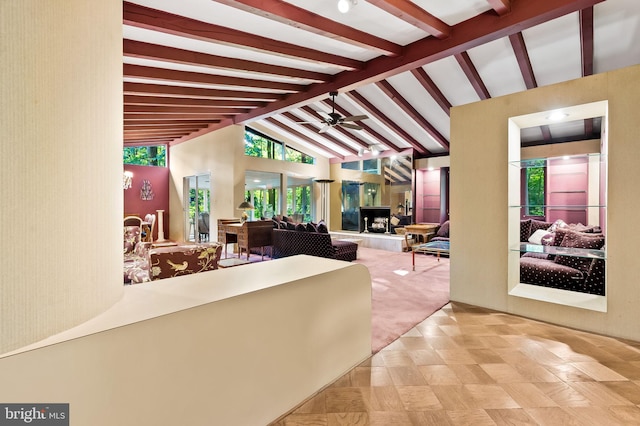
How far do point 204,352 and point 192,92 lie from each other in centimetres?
534

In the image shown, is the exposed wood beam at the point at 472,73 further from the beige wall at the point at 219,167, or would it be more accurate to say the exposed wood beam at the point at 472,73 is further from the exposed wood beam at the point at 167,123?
the exposed wood beam at the point at 167,123

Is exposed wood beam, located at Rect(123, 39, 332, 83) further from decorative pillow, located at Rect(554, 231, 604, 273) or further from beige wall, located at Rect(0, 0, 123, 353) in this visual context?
decorative pillow, located at Rect(554, 231, 604, 273)

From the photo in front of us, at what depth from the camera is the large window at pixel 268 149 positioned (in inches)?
356

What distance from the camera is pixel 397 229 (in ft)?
29.6

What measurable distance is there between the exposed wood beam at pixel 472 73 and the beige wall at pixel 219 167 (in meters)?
5.50

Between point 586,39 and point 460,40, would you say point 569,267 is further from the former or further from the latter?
point 586,39

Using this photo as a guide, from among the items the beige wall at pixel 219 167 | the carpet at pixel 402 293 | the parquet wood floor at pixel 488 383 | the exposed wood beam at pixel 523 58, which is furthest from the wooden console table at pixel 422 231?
the parquet wood floor at pixel 488 383

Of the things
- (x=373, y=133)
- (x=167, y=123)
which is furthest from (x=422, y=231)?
(x=167, y=123)

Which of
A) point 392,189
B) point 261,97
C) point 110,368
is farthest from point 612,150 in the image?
point 392,189

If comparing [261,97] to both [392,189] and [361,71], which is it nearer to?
[361,71]

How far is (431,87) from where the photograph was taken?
5.85 meters

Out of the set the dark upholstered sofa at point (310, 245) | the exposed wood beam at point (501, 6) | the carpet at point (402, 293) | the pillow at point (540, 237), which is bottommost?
the carpet at point (402, 293)

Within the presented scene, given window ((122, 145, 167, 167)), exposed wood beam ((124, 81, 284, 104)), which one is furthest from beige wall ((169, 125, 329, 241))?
exposed wood beam ((124, 81, 284, 104))

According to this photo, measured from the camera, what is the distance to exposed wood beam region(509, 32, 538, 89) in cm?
424
